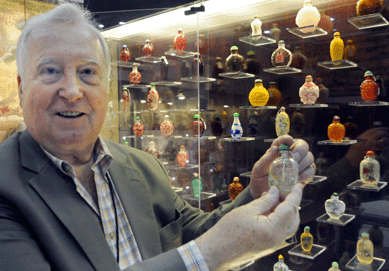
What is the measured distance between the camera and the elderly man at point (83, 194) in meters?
0.84

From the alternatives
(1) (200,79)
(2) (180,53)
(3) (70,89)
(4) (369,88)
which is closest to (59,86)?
(3) (70,89)

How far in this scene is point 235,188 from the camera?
4.06m

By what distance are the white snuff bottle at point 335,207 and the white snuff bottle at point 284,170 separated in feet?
8.08

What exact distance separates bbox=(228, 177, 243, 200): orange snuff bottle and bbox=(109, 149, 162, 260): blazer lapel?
280cm

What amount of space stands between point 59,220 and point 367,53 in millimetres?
3288

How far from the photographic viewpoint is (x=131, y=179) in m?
1.36

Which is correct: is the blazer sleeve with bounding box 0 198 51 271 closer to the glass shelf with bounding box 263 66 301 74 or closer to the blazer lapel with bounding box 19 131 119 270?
the blazer lapel with bounding box 19 131 119 270

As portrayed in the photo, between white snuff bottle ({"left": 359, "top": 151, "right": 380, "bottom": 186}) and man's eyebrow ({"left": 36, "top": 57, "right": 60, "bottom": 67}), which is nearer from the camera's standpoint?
man's eyebrow ({"left": 36, "top": 57, "right": 60, "bottom": 67})

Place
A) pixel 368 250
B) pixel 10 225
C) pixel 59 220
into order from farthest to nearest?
pixel 368 250 → pixel 59 220 → pixel 10 225

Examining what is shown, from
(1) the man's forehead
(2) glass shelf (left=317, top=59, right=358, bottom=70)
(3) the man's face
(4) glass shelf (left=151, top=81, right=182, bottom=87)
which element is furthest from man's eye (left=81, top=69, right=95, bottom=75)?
(4) glass shelf (left=151, top=81, right=182, bottom=87)

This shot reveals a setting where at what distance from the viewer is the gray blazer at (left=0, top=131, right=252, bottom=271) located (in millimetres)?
901

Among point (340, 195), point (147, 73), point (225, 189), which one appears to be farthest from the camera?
point (147, 73)

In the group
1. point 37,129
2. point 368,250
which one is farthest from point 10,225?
point 368,250

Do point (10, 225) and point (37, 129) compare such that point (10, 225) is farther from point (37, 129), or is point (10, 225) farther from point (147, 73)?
point (147, 73)
